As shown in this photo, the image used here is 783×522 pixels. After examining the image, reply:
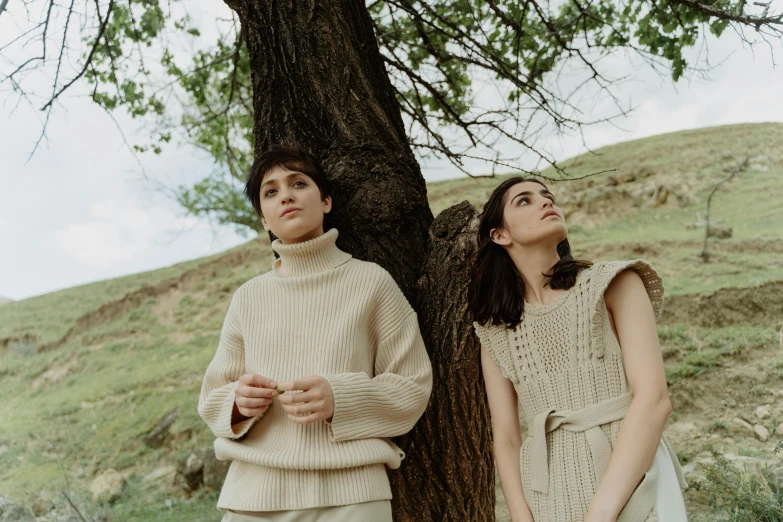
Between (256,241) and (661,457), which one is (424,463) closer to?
(661,457)

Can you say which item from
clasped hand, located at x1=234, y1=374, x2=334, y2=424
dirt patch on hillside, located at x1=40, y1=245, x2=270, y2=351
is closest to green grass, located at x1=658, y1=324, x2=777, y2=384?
clasped hand, located at x1=234, y1=374, x2=334, y2=424

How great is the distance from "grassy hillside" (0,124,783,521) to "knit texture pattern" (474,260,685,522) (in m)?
2.55

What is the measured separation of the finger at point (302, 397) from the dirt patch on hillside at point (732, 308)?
5965 mm

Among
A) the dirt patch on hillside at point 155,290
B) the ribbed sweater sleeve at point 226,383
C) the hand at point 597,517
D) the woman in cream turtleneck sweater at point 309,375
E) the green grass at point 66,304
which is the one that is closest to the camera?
the hand at point 597,517

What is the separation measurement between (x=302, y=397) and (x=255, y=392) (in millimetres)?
173

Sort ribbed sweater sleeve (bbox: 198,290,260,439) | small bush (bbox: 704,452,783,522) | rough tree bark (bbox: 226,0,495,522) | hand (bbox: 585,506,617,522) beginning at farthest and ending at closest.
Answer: small bush (bbox: 704,452,783,522)
rough tree bark (bbox: 226,0,495,522)
ribbed sweater sleeve (bbox: 198,290,260,439)
hand (bbox: 585,506,617,522)

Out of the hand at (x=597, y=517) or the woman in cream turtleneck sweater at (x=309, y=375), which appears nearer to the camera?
the hand at (x=597, y=517)

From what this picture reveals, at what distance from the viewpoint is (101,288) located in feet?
60.0

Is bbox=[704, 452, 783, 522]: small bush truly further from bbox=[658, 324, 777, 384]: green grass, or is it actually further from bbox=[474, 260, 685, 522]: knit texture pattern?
bbox=[658, 324, 777, 384]: green grass

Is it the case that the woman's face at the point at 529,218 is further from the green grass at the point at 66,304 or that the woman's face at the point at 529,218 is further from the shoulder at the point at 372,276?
the green grass at the point at 66,304

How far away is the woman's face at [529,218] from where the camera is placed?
7.13ft

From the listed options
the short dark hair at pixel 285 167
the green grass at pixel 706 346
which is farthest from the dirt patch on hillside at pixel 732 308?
the short dark hair at pixel 285 167

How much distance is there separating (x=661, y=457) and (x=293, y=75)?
2.18 metres

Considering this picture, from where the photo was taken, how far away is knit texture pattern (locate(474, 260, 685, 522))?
1.88 metres
